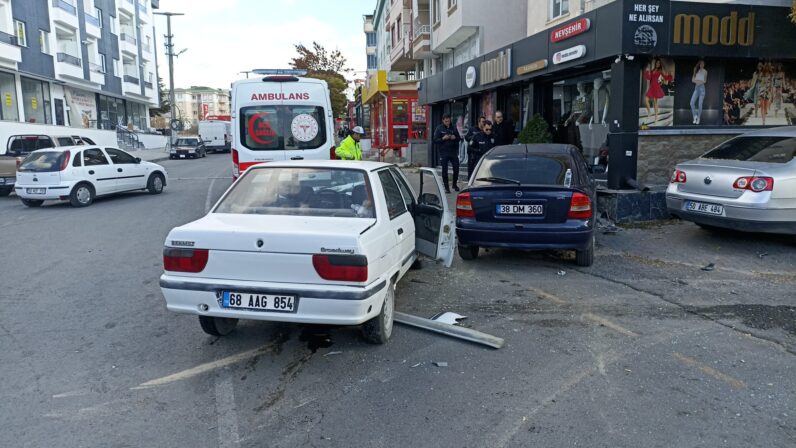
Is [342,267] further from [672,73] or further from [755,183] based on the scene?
[672,73]

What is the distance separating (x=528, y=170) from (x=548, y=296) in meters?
1.89

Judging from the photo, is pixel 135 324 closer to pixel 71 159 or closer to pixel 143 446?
pixel 143 446

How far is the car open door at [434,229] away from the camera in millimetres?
6207

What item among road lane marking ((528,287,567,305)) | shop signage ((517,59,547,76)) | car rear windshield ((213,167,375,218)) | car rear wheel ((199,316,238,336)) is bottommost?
road lane marking ((528,287,567,305))

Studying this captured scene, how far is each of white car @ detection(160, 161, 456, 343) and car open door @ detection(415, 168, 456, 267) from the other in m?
1.12

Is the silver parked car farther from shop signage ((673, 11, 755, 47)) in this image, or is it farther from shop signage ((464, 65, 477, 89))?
shop signage ((464, 65, 477, 89))

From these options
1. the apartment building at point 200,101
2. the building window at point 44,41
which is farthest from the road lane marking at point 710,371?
the apartment building at point 200,101

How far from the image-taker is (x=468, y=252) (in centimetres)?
806

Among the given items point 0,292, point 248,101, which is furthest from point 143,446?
point 248,101

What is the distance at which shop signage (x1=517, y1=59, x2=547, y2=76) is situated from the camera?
13.7 m

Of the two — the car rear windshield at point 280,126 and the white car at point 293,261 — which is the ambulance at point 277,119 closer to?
the car rear windshield at point 280,126

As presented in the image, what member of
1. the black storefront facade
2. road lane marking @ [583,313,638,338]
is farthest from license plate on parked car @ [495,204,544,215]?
the black storefront facade

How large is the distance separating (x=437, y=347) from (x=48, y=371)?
2961mm

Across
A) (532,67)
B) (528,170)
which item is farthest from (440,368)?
(532,67)
